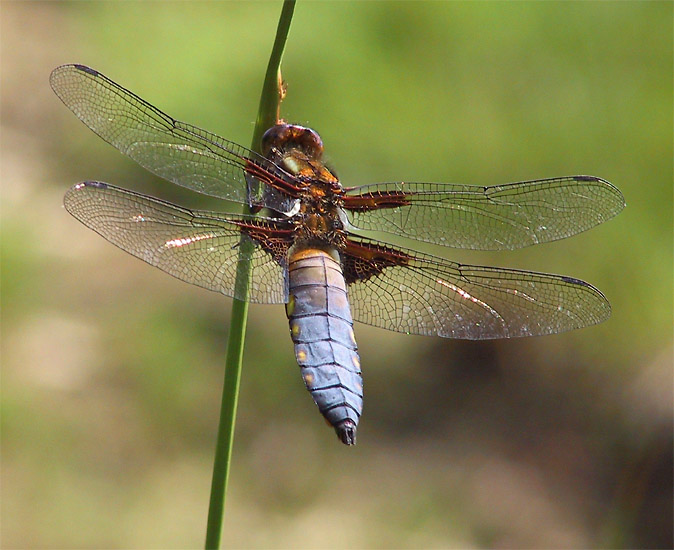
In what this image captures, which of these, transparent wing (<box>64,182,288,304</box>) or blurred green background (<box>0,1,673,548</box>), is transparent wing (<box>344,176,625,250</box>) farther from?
blurred green background (<box>0,1,673,548</box>)

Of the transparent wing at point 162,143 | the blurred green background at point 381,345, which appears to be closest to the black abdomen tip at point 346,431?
the transparent wing at point 162,143

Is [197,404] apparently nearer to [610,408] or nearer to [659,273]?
[610,408]

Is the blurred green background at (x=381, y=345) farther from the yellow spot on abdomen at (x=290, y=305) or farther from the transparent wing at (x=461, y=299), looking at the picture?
the yellow spot on abdomen at (x=290, y=305)

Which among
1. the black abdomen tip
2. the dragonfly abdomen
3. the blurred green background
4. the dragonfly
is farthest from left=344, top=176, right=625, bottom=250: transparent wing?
the blurred green background

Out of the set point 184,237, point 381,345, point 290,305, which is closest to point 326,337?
point 290,305

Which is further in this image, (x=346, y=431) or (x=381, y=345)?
A: (x=381, y=345)

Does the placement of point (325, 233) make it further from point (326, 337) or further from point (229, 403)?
point (229, 403)

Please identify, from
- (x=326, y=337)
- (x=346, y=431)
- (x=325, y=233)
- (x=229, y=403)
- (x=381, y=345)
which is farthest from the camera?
(x=381, y=345)
